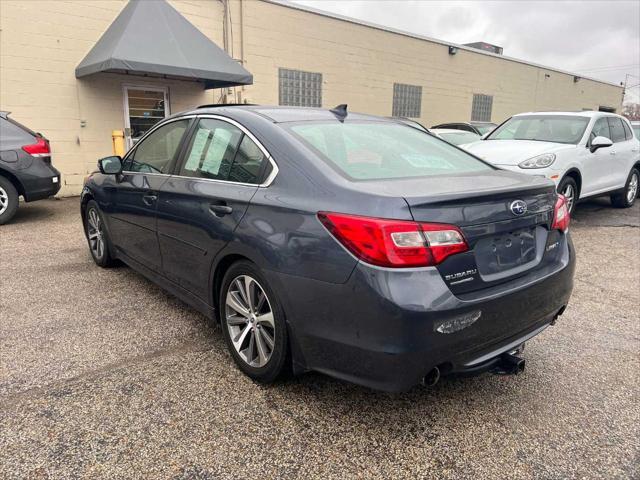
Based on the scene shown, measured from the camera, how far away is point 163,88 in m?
11.1

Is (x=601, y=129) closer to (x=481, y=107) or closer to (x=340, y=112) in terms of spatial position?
(x=340, y=112)

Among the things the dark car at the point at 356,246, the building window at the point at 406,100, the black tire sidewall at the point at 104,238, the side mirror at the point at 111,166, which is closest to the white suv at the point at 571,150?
the dark car at the point at 356,246

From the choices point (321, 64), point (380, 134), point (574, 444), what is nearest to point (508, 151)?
point (380, 134)

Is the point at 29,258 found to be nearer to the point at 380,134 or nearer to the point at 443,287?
the point at 380,134

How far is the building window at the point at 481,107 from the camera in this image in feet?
68.0

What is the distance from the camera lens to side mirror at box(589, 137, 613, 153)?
7.03m

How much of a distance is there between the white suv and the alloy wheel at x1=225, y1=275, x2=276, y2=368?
4609 mm

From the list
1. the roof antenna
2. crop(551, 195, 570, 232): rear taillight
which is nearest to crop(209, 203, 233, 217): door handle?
the roof antenna

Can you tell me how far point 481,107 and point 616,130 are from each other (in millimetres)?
13720

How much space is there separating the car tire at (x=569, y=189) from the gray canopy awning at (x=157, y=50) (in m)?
6.73

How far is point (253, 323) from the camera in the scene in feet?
9.08

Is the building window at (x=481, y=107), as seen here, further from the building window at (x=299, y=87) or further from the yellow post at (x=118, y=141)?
the yellow post at (x=118, y=141)

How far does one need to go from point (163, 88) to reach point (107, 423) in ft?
32.7

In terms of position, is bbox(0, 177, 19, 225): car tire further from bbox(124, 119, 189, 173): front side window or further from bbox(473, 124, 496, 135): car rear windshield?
bbox(473, 124, 496, 135): car rear windshield
